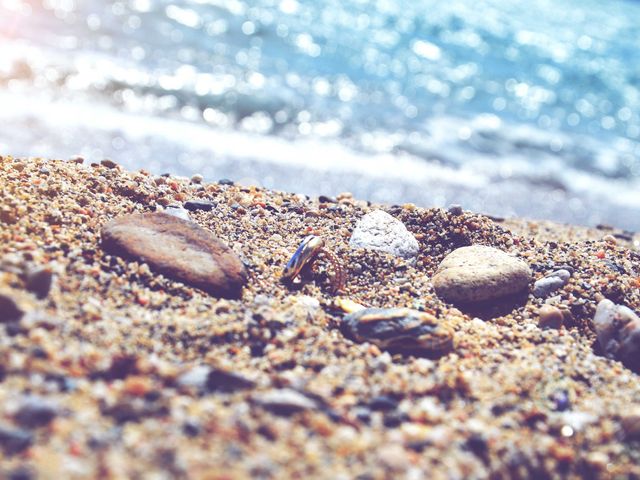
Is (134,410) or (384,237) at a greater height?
(384,237)

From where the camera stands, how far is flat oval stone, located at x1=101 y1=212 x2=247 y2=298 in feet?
8.29

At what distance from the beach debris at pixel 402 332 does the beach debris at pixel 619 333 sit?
70 centimetres

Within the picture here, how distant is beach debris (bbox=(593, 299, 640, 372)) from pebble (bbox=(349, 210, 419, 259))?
0.93 m

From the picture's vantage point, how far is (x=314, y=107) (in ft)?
25.1

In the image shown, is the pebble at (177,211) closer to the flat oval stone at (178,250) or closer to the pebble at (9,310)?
the flat oval stone at (178,250)

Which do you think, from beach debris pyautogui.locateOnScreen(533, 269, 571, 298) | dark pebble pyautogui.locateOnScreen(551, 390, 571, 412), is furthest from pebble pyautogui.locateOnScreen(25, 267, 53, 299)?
beach debris pyautogui.locateOnScreen(533, 269, 571, 298)

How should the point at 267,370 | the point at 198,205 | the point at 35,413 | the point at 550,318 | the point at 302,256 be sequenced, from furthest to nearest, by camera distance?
1. the point at 198,205
2. the point at 302,256
3. the point at 550,318
4. the point at 267,370
5. the point at 35,413

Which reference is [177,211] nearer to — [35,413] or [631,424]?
[35,413]

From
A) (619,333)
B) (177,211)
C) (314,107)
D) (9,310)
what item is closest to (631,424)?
(619,333)

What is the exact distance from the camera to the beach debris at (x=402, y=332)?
232 centimetres

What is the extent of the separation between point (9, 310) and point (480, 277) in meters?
1.93

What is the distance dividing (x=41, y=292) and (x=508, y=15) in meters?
19.4

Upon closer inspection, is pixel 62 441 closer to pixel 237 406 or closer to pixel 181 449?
pixel 181 449

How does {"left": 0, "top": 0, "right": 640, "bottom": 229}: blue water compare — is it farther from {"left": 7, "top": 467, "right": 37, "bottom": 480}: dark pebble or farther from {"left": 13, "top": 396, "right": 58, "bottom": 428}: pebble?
{"left": 7, "top": 467, "right": 37, "bottom": 480}: dark pebble
